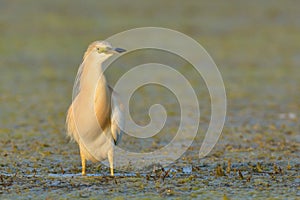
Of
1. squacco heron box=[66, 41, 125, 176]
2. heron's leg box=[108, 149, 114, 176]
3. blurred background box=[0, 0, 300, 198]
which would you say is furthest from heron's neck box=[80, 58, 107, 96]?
blurred background box=[0, 0, 300, 198]

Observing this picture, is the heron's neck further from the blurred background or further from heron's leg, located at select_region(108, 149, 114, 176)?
the blurred background

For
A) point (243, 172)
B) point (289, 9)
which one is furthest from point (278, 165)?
point (289, 9)

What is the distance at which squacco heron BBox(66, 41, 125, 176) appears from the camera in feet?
21.9

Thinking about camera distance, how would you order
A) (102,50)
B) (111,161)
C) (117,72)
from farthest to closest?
(117,72)
(111,161)
(102,50)

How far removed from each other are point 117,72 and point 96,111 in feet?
24.0

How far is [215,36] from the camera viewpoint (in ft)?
60.6

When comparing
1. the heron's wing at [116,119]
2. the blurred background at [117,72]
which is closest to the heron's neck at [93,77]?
the heron's wing at [116,119]

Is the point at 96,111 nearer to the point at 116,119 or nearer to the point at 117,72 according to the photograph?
the point at 116,119

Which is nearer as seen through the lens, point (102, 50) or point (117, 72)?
point (102, 50)

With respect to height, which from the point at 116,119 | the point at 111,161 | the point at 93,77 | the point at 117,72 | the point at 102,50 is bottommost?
the point at 111,161

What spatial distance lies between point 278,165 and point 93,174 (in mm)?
2078

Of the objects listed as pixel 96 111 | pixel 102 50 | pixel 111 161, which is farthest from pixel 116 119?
pixel 102 50

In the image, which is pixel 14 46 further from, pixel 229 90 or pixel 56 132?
pixel 56 132

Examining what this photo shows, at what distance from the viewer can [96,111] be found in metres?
6.69
